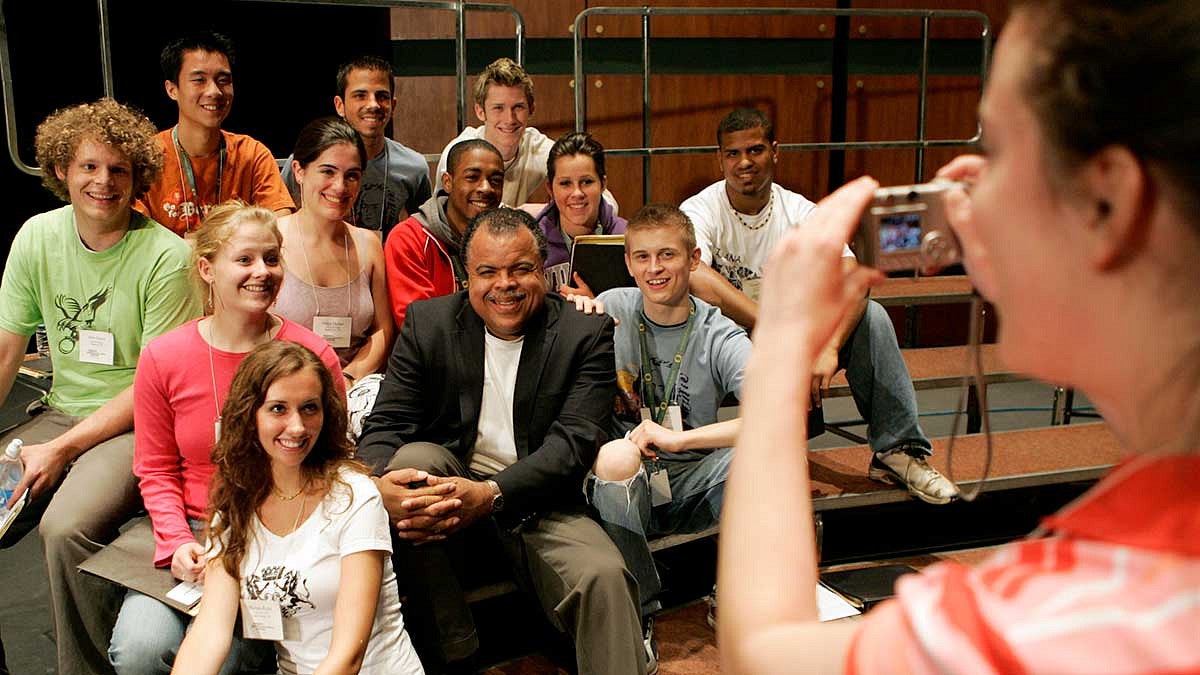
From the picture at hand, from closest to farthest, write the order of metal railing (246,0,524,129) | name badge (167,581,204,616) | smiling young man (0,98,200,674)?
name badge (167,581,204,616)
smiling young man (0,98,200,674)
metal railing (246,0,524,129)

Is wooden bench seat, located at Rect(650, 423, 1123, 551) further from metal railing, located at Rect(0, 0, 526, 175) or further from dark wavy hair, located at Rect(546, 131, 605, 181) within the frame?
metal railing, located at Rect(0, 0, 526, 175)

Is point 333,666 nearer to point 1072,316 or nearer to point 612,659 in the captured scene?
point 612,659

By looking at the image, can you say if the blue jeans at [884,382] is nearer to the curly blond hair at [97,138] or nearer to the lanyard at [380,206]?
the lanyard at [380,206]

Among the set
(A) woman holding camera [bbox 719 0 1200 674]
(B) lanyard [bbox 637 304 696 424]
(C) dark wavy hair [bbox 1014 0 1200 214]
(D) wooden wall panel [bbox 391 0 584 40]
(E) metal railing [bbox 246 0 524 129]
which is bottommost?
(B) lanyard [bbox 637 304 696 424]

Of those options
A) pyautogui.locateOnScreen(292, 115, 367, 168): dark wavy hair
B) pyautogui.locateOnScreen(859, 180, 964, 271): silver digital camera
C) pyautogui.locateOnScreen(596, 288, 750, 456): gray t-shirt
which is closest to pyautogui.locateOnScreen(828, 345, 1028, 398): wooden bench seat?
pyautogui.locateOnScreen(596, 288, 750, 456): gray t-shirt

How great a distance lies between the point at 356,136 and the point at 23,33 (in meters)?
2.03

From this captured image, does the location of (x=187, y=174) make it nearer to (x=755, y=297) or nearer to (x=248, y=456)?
(x=248, y=456)

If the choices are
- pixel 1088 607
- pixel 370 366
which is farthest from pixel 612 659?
pixel 1088 607

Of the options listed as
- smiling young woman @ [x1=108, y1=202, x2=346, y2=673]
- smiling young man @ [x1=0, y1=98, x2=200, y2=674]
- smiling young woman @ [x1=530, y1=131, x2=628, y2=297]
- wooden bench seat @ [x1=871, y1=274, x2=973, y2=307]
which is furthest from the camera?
wooden bench seat @ [x1=871, y1=274, x2=973, y2=307]

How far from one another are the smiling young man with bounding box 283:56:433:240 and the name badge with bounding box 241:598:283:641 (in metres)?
1.63

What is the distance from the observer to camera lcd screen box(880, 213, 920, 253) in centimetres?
54

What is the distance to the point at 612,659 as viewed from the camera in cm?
230

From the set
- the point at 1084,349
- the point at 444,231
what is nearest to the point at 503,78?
the point at 444,231

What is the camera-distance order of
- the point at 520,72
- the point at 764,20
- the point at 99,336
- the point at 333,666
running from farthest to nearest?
1. the point at 764,20
2. the point at 520,72
3. the point at 99,336
4. the point at 333,666
